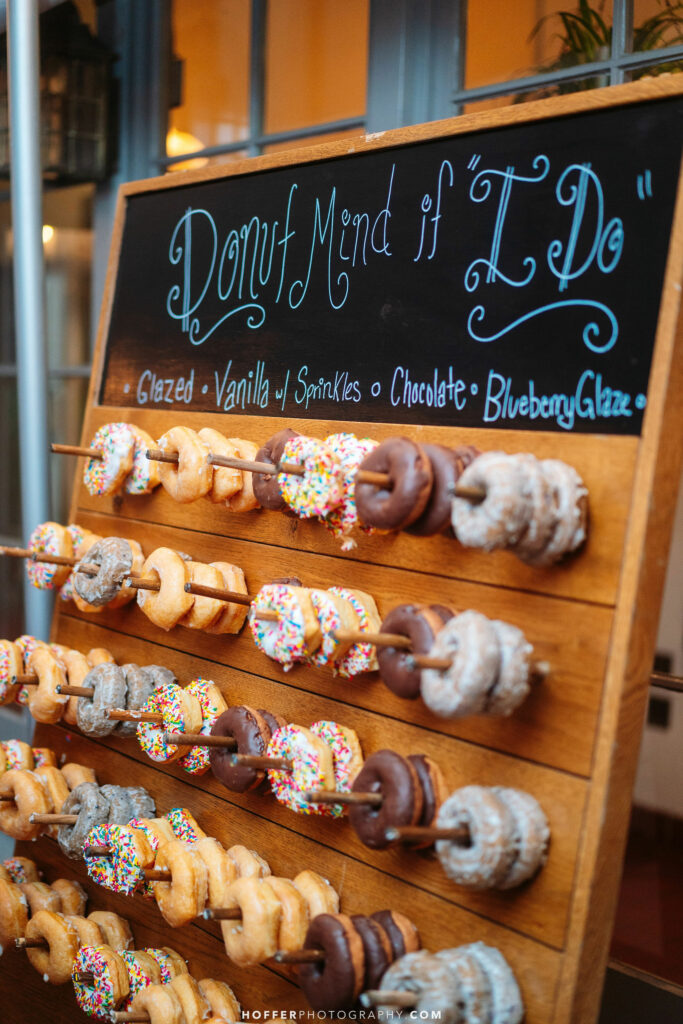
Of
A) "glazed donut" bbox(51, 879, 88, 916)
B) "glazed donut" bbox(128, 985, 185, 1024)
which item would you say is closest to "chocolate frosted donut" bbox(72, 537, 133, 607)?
"glazed donut" bbox(51, 879, 88, 916)

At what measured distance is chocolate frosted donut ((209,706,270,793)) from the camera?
1528mm

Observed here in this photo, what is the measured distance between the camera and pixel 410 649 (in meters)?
1.28

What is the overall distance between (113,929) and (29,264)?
1.44 metres

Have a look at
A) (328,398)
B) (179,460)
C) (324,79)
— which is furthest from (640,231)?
(324,79)

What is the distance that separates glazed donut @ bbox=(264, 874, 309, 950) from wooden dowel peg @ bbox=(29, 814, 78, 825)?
54 cm

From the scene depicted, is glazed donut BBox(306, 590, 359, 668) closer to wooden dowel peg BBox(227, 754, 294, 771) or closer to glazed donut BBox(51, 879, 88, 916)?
wooden dowel peg BBox(227, 754, 294, 771)

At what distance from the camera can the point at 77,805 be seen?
72.4 inches

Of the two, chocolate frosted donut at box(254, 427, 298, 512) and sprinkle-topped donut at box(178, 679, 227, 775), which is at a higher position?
chocolate frosted donut at box(254, 427, 298, 512)

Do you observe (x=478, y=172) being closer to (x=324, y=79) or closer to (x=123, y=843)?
(x=324, y=79)

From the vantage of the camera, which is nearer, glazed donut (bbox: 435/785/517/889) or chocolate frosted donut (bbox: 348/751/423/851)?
glazed donut (bbox: 435/785/517/889)

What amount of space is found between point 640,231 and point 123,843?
131 cm

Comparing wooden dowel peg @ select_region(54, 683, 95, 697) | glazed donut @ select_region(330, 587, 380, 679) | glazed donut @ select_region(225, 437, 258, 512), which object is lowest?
wooden dowel peg @ select_region(54, 683, 95, 697)

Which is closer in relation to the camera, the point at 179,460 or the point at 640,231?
the point at 640,231

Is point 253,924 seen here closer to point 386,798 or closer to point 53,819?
point 386,798
